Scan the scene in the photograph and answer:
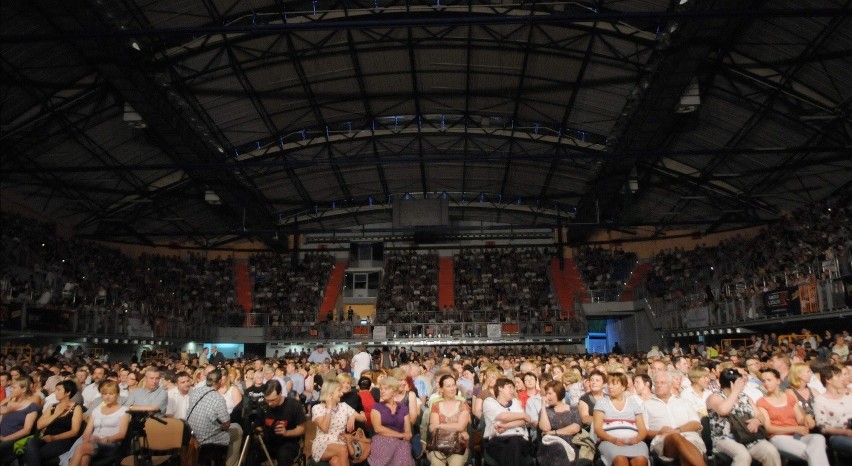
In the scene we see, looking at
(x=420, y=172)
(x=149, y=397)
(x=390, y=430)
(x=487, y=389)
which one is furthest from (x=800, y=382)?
(x=420, y=172)

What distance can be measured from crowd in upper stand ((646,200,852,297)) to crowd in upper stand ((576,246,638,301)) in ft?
7.86

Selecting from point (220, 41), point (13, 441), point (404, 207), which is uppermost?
point (220, 41)

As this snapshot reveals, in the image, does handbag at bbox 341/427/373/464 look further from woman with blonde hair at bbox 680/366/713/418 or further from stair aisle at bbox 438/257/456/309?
stair aisle at bbox 438/257/456/309

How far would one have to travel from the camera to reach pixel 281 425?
748 centimetres

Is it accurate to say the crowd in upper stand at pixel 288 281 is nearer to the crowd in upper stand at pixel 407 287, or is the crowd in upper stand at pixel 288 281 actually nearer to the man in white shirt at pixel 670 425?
the crowd in upper stand at pixel 407 287

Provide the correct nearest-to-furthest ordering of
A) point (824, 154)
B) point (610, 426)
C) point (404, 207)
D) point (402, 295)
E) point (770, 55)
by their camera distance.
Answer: point (610, 426)
point (770, 55)
point (824, 154)
point (404, 207)
point (402, 295)

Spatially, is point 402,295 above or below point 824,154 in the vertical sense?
below

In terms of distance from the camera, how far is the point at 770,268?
25453 millimetres

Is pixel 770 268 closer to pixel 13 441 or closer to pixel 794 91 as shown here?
pixel 794 91

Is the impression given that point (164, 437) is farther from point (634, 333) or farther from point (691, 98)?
point (634, 333)

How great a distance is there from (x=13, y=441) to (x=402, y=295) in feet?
108

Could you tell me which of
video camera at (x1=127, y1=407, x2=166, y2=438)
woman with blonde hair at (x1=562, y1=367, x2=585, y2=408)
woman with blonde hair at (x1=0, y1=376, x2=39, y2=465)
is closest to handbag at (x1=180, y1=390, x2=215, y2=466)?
video camera at (x1=127, y1=407, x2=166, y2=438)

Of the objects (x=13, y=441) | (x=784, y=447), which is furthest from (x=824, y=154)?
(x=13, y=441)

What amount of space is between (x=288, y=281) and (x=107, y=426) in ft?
115
